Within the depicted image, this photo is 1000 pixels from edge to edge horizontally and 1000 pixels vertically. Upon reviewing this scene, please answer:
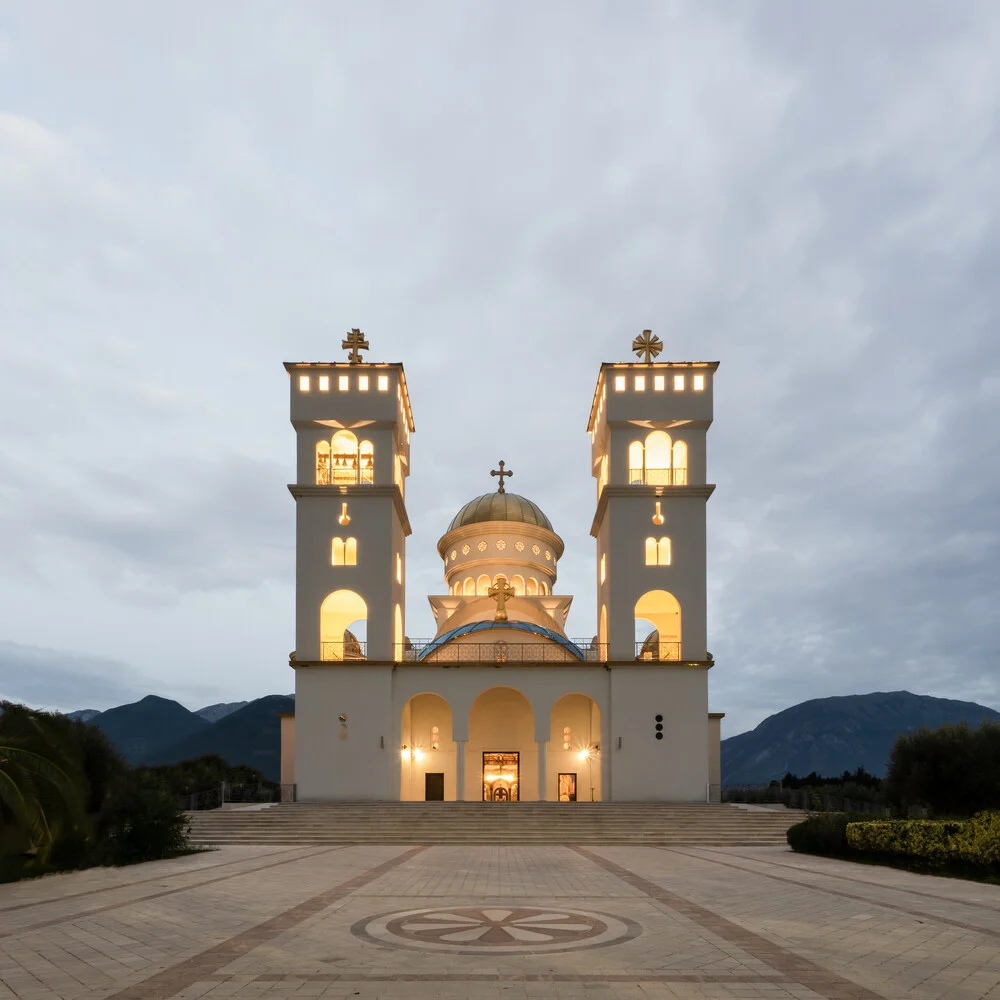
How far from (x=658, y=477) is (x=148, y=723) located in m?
178

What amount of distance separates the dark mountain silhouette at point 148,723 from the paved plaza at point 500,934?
176 m

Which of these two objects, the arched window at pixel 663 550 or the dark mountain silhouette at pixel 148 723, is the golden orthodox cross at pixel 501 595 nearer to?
the arched window at pixel 663 550

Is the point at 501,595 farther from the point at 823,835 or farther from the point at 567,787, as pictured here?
the point at 823,835

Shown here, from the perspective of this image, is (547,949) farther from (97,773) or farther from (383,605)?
(383,605)

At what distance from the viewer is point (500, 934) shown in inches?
411

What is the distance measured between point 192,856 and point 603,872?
31.1 ft

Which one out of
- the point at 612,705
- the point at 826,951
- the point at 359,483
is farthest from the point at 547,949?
the point at 359,483

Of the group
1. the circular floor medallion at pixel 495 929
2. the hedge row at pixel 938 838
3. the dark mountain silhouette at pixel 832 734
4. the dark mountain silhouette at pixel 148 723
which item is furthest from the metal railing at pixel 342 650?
the dark mountain silhouette at pixel 148 723

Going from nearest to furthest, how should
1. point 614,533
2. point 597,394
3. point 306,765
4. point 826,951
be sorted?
1. point 826,951
2. point 306,765
3. point 614,533
4. point 597,394

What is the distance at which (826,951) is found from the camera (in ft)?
31.2

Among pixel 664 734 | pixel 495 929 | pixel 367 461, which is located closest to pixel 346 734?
pixel 367 461

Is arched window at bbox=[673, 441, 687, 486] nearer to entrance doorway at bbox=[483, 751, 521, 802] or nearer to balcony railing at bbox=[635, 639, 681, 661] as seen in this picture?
balcony railing at bbox=[635, 639, 681, 661]

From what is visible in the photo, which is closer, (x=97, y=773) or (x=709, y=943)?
(x=709, y=943)

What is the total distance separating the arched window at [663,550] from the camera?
34469 millimetres
